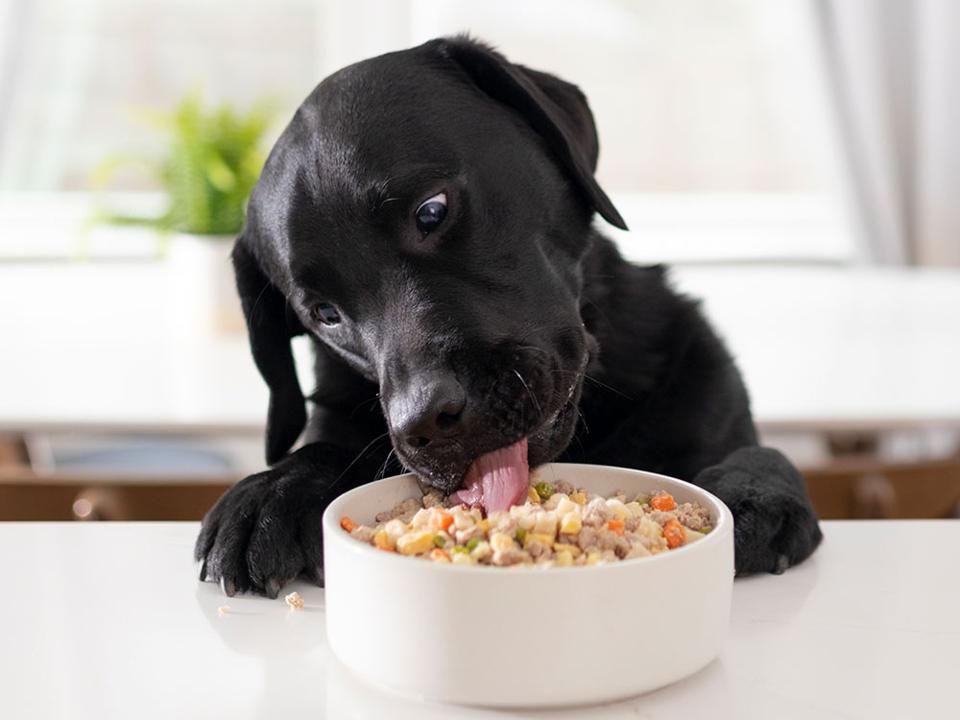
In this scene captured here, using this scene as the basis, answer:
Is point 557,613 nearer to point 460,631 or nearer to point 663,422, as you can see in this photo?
point 460,631

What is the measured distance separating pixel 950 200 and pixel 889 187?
206mm

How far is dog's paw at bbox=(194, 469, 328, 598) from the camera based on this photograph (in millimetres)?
921

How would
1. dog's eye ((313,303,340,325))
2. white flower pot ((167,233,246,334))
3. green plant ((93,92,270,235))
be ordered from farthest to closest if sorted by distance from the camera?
green plant ((93,92,270,235))
white flower pot ((167,233,246,334))
dog's eye ((313,303,340,325))

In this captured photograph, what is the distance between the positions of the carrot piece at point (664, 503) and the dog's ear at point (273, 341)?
2.00 ft

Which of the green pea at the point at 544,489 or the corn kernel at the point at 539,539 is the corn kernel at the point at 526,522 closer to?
the corn kernel at the point at 539,539

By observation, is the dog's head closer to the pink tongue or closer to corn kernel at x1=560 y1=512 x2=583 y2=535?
the pink tongue

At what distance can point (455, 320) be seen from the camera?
1.06 metres

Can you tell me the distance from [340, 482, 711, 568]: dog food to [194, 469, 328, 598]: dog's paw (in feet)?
0.45

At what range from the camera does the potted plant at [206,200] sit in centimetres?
268

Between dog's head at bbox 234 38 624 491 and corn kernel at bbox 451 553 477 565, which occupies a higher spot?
dog's head at bbox 234 38 624 491

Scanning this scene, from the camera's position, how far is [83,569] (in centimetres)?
94

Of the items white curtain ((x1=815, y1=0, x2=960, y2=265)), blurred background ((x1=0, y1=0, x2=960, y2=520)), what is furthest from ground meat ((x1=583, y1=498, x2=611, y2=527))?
white curtain ((x1=815, y1=0, x2=960, y2=265))

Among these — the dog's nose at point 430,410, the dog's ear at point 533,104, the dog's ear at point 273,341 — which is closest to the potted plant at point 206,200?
the dog's ear at point 273,341

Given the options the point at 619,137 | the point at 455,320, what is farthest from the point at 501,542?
the point at 619,137
